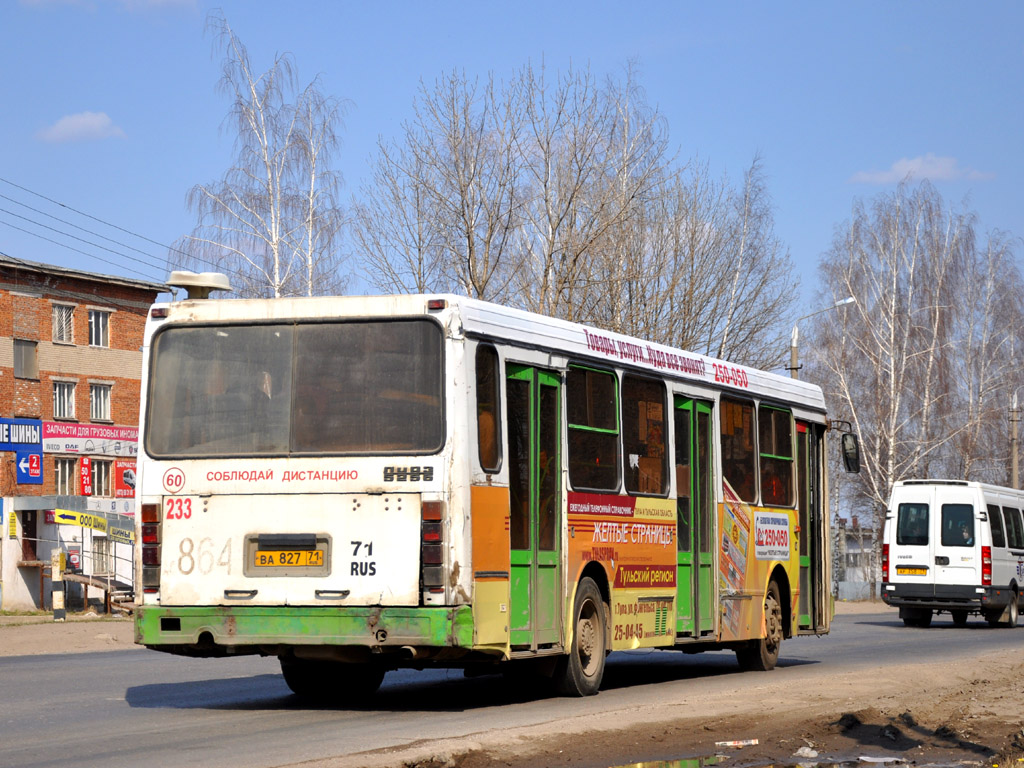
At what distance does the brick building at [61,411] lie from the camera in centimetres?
4869

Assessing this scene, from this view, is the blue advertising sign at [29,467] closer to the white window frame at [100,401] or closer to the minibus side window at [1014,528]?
the white window frame at [100,401]

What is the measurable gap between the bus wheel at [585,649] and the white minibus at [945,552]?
21402mm

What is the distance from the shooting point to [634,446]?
13.9 metres

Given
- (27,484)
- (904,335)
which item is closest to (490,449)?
(27,484)

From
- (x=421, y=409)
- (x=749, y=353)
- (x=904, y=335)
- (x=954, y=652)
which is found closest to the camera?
(x=421, y=409)

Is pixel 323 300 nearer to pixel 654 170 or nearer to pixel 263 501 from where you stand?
pixel 263 501

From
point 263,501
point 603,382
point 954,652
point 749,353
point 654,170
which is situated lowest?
point 954,652

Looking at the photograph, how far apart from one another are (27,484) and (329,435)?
4382 cm

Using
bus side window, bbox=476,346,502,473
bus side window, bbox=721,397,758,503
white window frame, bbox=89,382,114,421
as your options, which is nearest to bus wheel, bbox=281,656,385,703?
bus side window, bbox=476,346,502,473

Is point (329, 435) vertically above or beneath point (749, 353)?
beneath

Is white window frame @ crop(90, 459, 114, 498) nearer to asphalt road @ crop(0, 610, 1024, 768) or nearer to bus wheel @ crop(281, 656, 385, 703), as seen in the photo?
asphalt road @ crop(0, 610, 1024, 768)

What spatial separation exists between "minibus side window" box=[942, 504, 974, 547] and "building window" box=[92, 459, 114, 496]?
107 ft

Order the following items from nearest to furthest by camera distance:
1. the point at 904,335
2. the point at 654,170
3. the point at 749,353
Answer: the point at 654,170 < the point at 749,353 < the point at 904,335

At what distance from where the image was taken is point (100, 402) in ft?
186
